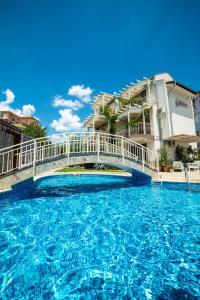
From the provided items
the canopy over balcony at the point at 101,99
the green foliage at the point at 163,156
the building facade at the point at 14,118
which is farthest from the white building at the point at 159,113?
the building facade at the point at 14,118

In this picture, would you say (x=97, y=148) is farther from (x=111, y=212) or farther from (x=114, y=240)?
(x=114, y=240)

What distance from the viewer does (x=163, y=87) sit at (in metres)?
20.1

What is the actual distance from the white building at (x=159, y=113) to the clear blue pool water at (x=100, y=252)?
14.3 meters

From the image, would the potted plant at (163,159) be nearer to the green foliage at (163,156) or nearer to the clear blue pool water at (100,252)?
the green foliage at (163,156)

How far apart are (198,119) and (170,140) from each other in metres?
17.5

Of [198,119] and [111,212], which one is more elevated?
[198,119]

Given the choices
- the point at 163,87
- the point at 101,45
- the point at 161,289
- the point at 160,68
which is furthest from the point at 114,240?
the point at 160,68

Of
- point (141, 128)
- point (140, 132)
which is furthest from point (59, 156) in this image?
point (141, 128)

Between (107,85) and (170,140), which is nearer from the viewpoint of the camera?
(170,140)

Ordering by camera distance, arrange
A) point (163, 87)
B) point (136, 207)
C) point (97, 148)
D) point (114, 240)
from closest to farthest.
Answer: point (114, 240)
point (136, 207)
point (97, 148)
point (163, 87)

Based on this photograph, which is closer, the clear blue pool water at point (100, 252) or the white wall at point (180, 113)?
the clear blue pool water at point (100, 252)

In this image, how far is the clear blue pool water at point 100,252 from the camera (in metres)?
2.28

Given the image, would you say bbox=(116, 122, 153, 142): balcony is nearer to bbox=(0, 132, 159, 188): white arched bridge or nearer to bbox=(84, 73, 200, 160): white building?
bbox=(84, 73, 200, 160): white building

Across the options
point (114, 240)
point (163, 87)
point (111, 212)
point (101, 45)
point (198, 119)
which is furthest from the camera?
point (198, 119)
